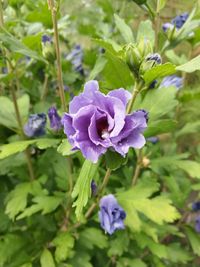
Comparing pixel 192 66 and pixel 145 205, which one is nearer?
pixel 192 66

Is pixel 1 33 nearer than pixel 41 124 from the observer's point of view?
Yes

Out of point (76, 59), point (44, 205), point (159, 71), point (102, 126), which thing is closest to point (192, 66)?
point (159, 71)

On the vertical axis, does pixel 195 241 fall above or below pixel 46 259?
below

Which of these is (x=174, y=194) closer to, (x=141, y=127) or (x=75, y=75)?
(x=75, y=75)

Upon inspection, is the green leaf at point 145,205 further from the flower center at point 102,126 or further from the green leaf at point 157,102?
the flower center at point 102,126

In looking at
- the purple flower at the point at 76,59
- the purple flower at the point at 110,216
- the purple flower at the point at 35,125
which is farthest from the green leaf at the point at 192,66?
the purple flower at the point at 76,59

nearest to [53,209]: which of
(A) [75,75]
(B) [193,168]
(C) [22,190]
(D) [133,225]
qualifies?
(C) [22,190]

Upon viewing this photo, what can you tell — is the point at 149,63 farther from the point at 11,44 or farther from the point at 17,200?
the point at 17,200
